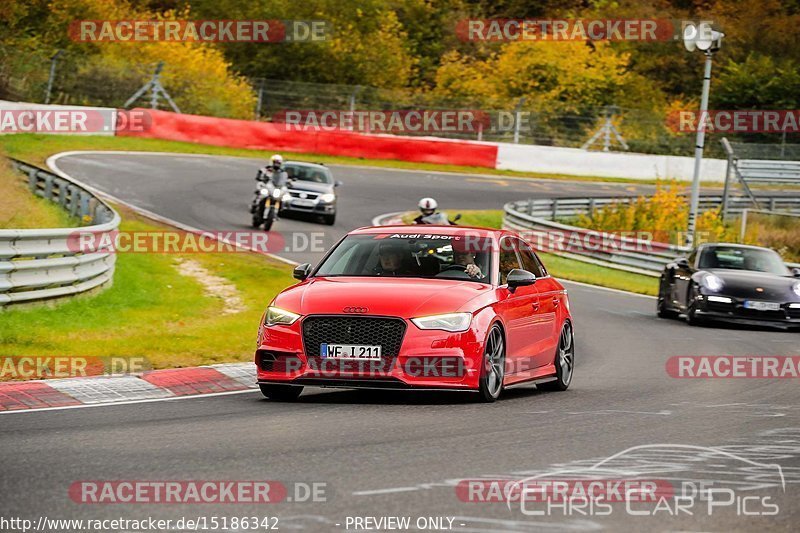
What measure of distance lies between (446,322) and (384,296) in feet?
1.80

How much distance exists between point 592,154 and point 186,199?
23463 mm

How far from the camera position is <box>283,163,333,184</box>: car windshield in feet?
110

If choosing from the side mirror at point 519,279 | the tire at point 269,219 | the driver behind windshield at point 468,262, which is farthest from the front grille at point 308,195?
the side mirror at point 519,279

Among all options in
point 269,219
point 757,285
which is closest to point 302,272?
point 757,285

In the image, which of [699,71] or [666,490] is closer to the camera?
[666,490]

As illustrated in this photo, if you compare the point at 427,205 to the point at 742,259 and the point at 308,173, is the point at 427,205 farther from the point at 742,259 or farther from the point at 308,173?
the point at 308,173

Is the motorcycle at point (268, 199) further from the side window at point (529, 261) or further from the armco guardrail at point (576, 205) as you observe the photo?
the side window at point (529, 261)

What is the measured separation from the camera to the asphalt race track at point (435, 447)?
6.73m

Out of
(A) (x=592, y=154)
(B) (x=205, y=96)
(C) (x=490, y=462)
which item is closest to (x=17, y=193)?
(C) (x=490, y=462)

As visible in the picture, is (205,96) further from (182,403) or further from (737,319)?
(182,403)

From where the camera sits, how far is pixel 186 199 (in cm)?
3391

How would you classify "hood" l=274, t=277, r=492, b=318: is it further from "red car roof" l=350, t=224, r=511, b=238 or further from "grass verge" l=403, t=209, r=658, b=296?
"grass verge" l=403, t=209, r=658, b=296

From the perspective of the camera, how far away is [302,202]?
32875 millimetres

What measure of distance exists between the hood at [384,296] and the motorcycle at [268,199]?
58.7ft
